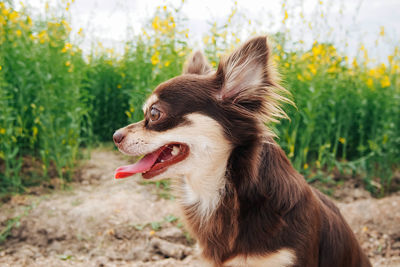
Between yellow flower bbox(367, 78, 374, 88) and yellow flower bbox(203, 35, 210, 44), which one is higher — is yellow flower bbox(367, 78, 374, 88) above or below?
below

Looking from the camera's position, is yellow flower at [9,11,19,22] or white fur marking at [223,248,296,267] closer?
white fur marking at [223,248,296,267]

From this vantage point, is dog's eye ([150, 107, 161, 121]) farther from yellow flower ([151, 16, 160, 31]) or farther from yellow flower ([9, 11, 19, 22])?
yellow flower ([9, 11, 19, 22])

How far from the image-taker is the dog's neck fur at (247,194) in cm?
213

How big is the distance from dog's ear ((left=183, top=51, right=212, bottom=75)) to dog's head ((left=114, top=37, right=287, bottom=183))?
0.46 m

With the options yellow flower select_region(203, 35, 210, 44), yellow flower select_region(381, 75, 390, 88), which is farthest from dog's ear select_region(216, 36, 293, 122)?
yellow flower select_region(381, 75, 390, 88)

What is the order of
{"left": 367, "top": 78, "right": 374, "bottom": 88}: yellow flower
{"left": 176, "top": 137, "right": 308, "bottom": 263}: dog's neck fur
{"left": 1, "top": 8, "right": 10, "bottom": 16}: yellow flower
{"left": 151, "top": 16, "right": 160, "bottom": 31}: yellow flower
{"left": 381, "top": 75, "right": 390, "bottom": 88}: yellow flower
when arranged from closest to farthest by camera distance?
{"left": 176, "top": 137, "right": 308, "bottom": 263}: dog's neck fur, {"left": 1, "top": 8, "right": 10, "bottom": 16}: yellow flower, {"left": 151, "top": 16, "right": 160, "bottom": 31}: yellow flower, {"left": 381, "top": 75, "right": 390, "bottom": 88}: yellow flower, {"left": 367, "top": 78, "right": 374, "bottom": 88}: yellow flower

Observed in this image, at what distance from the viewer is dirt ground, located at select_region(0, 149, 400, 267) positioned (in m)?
3.33

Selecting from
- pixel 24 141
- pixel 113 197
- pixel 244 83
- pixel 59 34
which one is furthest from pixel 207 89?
pixel 24 141

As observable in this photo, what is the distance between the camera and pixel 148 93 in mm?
4301

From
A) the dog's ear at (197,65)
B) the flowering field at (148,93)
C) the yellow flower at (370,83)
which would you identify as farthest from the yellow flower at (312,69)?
the dog's ear at (197,65)

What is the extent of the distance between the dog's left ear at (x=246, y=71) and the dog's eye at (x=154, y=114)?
365 millimetres

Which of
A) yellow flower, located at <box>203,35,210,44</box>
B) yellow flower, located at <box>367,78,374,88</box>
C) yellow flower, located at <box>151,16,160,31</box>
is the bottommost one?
yellow flower, located at <box>367,78,374,88</box>

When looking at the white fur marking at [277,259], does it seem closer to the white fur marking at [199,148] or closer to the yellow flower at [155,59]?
the white fur marking at [199,148]

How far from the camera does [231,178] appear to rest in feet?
7.30
